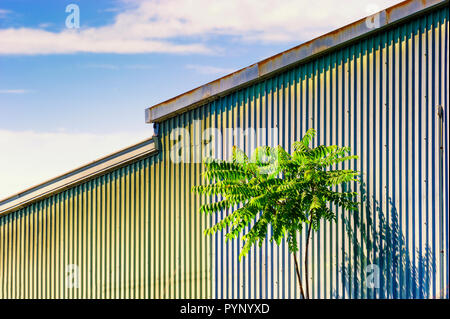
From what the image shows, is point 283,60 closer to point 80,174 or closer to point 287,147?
point 287,147

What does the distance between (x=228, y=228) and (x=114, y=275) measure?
356 centimetres

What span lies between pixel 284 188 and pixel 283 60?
11.3ft

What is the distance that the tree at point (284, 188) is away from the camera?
47.9ft

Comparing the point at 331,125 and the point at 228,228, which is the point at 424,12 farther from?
the point at 228,228

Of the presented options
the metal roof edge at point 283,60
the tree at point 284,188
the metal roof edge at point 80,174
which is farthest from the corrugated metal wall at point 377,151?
the metal roof edge at point 80,174

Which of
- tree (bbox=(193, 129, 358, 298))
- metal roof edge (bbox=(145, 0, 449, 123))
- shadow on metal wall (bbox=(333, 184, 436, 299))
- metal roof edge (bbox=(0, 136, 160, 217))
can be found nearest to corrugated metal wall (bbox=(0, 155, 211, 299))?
metal roof edge (bbox=(0, 136, 160, 217))

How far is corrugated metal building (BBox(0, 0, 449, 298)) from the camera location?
14727 millimetres

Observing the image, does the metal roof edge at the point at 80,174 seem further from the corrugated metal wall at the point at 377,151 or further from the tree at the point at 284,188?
the tree at the point at 284,188

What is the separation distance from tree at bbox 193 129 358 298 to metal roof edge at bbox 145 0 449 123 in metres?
2.06

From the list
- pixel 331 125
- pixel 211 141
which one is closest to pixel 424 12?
pixel 331 125

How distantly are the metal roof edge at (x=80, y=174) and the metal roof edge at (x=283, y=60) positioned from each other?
0.76 metres

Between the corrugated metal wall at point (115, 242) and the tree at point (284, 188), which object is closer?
the tree at point (284, 188)

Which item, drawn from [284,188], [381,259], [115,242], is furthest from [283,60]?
[115,242]

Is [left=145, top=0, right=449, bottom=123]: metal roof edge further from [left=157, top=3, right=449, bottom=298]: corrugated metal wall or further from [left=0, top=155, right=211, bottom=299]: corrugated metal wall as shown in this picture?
[left=0, top=155, right=211, bottom=299]: corrugated metal wall
